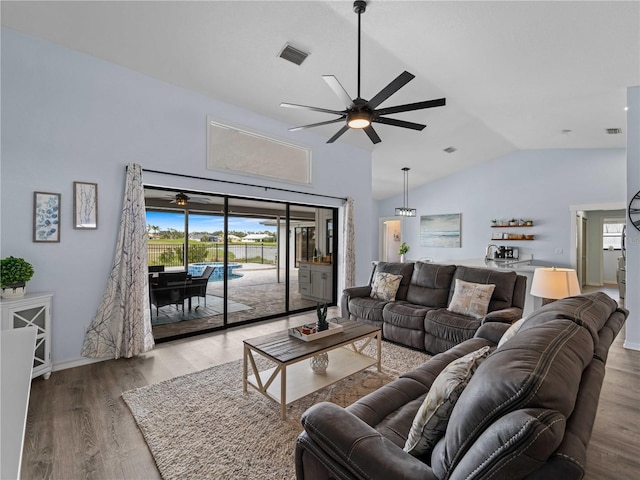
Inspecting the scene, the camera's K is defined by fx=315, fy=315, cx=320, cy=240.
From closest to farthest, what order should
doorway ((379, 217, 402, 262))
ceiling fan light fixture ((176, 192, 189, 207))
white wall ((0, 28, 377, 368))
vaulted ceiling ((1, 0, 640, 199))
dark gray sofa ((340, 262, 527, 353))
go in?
1. vaulted ceiling ((1, 0, 640, 199))
2. white wall ((0, 28, 377, 368))
3. dark gray sofa ((340, 262, 527, 353))
4. ceiling fan light fixture ((176, 192, 189, 207))
5. doorway ((379, 217, 402, 262))

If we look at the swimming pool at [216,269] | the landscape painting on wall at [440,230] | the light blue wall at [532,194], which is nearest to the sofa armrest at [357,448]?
the swimming pool at [216,269]

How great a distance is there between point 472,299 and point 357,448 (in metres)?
2.82

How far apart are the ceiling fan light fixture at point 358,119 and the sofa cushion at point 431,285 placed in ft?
7.40

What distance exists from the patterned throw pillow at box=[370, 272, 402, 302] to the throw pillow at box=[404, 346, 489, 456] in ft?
9.90

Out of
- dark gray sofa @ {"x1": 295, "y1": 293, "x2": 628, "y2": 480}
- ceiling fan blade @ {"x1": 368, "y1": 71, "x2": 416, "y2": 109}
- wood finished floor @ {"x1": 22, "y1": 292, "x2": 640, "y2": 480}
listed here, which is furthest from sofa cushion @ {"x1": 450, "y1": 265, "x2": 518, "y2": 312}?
ceiling fan blade @ {"x1": 368, "y1": 71, "x2": 416, "y2": 109}

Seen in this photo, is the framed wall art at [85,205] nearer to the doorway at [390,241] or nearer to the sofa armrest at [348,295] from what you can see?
the sofa armrest at [348,295]

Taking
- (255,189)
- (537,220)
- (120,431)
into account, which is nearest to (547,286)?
(120,431)

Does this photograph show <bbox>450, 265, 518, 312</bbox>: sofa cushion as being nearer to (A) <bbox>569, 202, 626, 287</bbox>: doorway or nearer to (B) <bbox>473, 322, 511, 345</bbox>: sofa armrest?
(B) <bbox>473, 322, 511, 345</bbox>: sofa armrest

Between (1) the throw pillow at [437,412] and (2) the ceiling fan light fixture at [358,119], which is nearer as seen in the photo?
(1) the throw pillow at [437,412]

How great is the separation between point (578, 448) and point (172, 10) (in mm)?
3851

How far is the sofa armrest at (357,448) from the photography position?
1.09 m

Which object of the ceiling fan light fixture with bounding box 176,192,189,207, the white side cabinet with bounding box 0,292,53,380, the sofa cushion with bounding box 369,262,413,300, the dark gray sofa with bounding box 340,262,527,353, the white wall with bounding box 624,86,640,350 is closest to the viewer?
the white side cabinet with bounding box 0,292,53,380

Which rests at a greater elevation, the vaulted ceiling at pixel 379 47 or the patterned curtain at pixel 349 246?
the vaulted ceiling at pixel 379 47

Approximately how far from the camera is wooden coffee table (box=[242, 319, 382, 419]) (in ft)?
7.82
